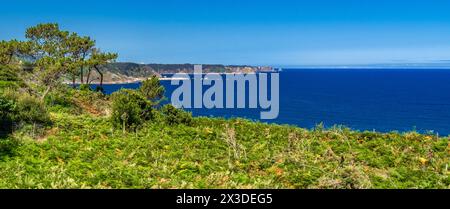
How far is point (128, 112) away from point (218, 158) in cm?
764

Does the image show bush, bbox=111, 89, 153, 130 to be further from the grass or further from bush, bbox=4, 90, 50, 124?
bush, bbox=4, 90, 50, 124

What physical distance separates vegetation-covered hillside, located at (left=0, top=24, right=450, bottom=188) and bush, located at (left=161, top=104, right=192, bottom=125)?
5 cm

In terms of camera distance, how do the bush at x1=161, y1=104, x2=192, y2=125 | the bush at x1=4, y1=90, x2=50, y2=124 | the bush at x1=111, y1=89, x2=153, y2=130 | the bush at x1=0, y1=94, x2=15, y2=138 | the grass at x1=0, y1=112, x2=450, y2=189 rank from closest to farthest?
the grass at x1=0, y1=112, x2=450, y2=189, the bush at x1=0, y1=94, x2=15, y2=138, the bush at x1=4, y1=90, x2=50, y2=124, the bush at x1=111, y1=89, x2=153, y2=130, the bush at x1=161, y1=104, x2=192, y2=125

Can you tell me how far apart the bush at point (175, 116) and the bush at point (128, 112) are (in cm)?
118

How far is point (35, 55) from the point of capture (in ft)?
151

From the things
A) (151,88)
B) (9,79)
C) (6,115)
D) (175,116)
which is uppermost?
(9,79)

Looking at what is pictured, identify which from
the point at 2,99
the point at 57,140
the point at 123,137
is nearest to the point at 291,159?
the point at 123,137

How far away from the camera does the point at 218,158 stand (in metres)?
16.2

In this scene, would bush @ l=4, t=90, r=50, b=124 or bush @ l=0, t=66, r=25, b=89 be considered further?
bush @ l=0, t=66, r=25, b=89

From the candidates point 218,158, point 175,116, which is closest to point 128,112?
point 175,116

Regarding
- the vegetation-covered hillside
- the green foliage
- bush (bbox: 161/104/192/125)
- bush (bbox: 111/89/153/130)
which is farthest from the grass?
the green foliage

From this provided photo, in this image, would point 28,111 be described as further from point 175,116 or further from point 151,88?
point 151,88

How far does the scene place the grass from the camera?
11969mm
